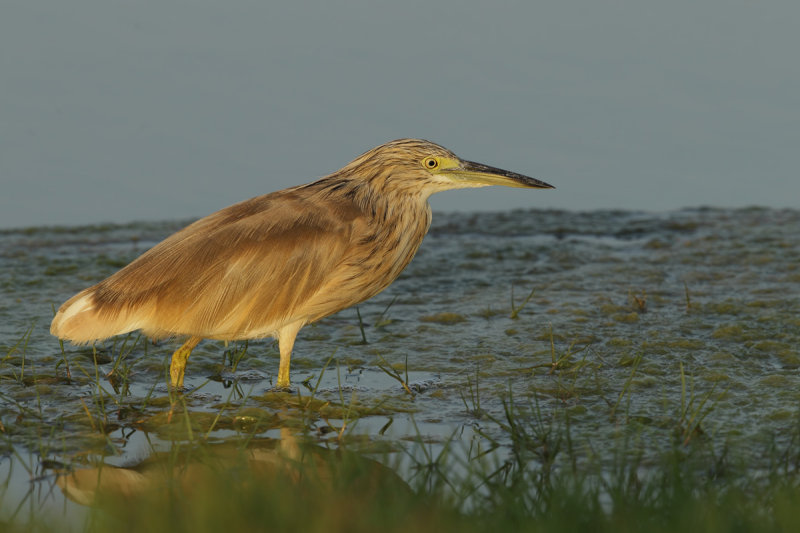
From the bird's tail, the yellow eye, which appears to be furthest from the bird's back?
the yellow eye

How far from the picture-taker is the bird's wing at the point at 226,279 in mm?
4781

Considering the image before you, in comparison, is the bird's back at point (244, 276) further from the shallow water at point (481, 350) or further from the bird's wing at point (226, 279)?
the shallow water at point (481, 350)

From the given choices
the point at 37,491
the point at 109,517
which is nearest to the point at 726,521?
the point at 109,517

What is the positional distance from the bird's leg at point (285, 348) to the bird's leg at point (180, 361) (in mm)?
418

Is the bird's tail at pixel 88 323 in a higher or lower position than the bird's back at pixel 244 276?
lower

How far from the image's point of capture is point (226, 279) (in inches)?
191

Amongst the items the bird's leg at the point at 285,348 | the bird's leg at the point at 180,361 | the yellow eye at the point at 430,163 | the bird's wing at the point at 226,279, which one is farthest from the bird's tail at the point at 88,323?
the yellow eye at the point at 430,163

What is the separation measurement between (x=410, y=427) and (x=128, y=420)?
122cm

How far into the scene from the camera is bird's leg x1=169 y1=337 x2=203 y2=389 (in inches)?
203

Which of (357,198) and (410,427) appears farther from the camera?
(357,198)

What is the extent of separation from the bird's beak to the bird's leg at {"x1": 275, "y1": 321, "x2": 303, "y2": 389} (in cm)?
110

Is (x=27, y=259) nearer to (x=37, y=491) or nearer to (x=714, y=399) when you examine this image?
(x=37, y=491)

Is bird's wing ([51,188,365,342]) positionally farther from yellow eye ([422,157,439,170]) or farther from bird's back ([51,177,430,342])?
Answer: yellow eye ([422,157,439,170])

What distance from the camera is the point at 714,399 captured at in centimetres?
486
